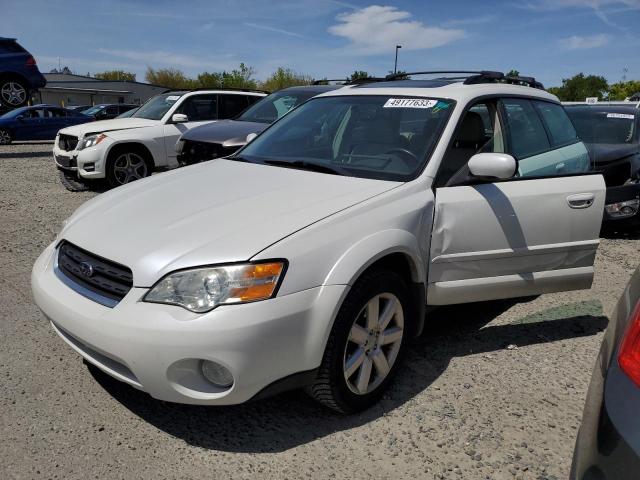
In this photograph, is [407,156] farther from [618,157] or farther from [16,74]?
[16,74]

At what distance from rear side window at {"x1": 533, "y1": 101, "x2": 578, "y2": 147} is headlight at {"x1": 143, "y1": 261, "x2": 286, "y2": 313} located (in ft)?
8.83

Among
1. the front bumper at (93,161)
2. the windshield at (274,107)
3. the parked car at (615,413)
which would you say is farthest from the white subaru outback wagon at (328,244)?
the front bumper at (93,161)

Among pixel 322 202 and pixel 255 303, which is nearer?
pixel 255 303

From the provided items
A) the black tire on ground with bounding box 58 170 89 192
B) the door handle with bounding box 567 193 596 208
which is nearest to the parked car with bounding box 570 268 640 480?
the door handle with bounding box 567 193 596 208

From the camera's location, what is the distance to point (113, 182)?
845 cm

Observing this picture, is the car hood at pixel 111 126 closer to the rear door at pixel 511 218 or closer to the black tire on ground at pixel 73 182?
the black tire on ground at pixel 73 182

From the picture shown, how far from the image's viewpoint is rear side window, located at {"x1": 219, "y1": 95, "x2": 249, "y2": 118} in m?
9.52

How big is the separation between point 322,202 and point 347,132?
1047 millimetres

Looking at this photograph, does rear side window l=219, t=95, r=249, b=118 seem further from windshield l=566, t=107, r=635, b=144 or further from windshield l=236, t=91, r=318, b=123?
windshield l=566, t=107, r=635, b=144

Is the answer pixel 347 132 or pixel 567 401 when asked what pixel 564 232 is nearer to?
pixel 567 401

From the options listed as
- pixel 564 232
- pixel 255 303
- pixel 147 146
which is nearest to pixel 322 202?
pixel 255 303

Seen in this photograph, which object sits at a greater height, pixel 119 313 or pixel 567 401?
pixel 119 313

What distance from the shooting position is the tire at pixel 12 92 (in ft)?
39.3

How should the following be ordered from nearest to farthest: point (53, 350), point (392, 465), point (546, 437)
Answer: point (392, 465) → point (546, 437) → point (53, 350)
